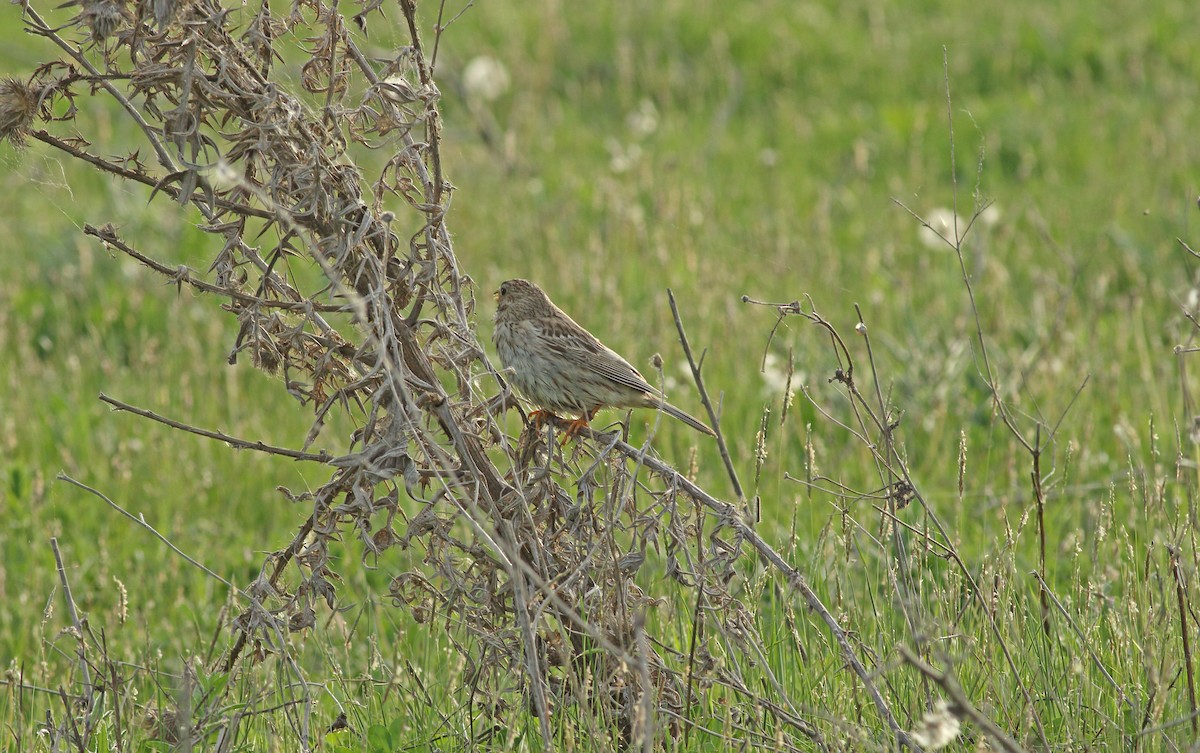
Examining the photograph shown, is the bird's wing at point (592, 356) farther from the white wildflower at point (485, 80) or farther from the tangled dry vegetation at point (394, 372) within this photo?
the white wildflower at point (485, 80)

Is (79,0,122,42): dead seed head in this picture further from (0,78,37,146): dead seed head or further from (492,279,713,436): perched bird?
(492,279,713,436): perched bird

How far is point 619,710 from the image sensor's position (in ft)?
11.5

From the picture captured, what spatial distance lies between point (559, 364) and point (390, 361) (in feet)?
4.98

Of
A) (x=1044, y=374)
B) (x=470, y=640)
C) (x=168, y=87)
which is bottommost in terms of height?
(x=470, y=640)

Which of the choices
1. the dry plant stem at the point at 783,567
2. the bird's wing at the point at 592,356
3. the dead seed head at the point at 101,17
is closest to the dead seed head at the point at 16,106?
the dead seed head at the point at 101,17

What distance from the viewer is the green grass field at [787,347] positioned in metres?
3.58

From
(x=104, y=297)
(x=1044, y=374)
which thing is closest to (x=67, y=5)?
(x=1044, y=374)

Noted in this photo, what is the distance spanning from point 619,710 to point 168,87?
1.83 meters

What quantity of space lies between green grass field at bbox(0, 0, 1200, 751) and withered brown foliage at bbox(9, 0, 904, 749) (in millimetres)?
120

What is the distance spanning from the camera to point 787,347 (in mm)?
5121

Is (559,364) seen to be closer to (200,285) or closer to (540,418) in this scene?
(540,418)

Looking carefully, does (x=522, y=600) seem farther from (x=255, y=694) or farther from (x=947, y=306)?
(x=947, y=306)

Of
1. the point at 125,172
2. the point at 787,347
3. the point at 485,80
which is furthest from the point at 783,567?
the point at 485,80

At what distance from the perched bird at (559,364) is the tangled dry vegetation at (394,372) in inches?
36.7
